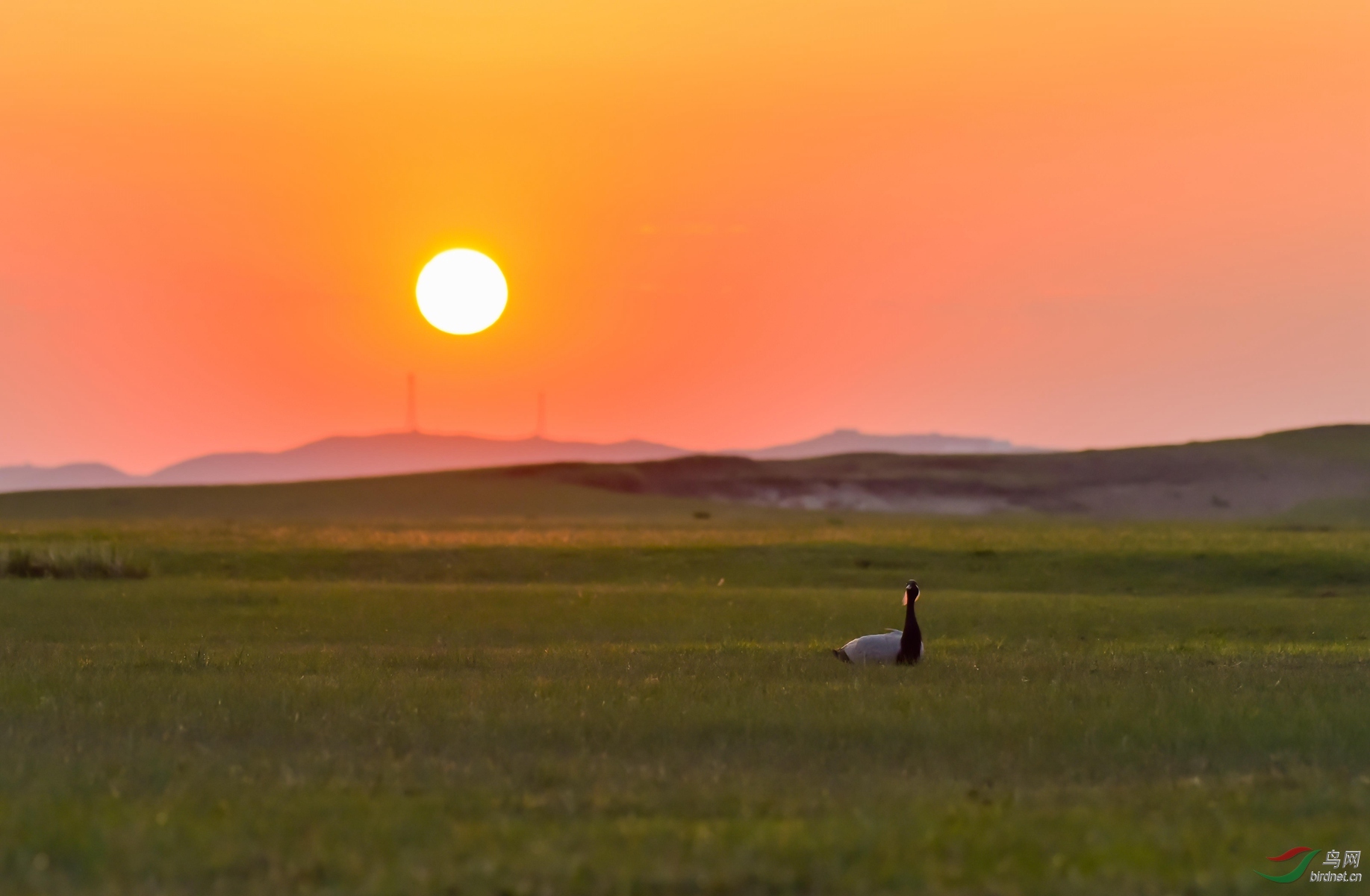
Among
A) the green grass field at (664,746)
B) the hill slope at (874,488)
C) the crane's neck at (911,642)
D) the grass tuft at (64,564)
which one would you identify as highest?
the hill slope at (874,488)

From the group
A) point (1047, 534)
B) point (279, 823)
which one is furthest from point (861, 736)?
point (1047, 534)

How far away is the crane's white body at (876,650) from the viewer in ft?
61.3

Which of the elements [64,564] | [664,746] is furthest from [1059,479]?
[664,746]

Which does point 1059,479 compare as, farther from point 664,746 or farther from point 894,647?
point 664,746

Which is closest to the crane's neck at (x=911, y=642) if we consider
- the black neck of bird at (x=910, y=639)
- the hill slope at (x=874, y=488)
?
the black neck of bird at (x=910, y=639)

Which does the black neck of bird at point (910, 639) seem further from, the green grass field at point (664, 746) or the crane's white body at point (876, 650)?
the green grass field at point (664, 746)

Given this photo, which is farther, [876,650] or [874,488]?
[874,488]

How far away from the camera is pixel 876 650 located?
18.8 metres

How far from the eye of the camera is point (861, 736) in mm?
13336

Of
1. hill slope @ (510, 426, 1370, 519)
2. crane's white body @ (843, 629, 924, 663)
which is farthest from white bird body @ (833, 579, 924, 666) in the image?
hill slope @ (510, 426, 1370, 519)

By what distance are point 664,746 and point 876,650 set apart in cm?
641

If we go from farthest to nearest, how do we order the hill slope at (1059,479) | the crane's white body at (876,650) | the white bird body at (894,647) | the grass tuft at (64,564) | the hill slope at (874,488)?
the hill slope at (1059,479) → the hill slope at (874,488) → the grass tuft at (64,564) → the crane's white body at (876,650) → the white bird body at (894,647)

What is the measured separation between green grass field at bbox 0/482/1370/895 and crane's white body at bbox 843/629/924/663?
422mm

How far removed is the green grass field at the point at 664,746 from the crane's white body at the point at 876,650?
1.38ft
